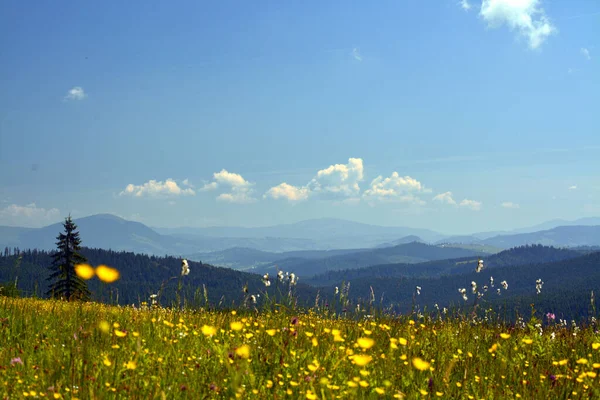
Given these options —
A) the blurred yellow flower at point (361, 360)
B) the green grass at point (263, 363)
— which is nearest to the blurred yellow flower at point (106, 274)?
the green grass at point (263, 363)

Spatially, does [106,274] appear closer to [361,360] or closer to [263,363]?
[361,360]

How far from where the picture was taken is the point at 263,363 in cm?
536

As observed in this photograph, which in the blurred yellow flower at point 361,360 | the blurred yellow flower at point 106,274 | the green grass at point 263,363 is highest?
the blurred yellow flower at point 106,274

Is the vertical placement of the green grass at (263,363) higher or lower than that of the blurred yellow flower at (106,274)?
lower

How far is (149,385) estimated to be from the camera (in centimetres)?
443

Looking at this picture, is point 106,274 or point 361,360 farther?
point 361,360

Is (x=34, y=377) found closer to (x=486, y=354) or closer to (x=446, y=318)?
(x=486, y=354)

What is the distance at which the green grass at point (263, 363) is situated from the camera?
4238 millimetres

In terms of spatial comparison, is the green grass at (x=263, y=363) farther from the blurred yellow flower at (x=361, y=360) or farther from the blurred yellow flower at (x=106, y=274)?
the blurred yellow flower at (x=106, y=274)

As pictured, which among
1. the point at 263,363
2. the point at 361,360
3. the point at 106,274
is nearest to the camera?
the point at 106,274

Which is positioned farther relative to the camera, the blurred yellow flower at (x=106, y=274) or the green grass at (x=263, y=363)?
the green grass at (x=263, y=363)

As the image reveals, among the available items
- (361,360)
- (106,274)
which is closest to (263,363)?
(361,360)

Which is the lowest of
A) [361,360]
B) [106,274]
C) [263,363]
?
[263,363]

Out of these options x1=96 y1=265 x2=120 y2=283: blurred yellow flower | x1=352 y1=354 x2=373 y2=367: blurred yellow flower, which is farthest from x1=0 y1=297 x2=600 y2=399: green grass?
x1=96 y1=265 x2=120 y2=283: blurred yellow flower
